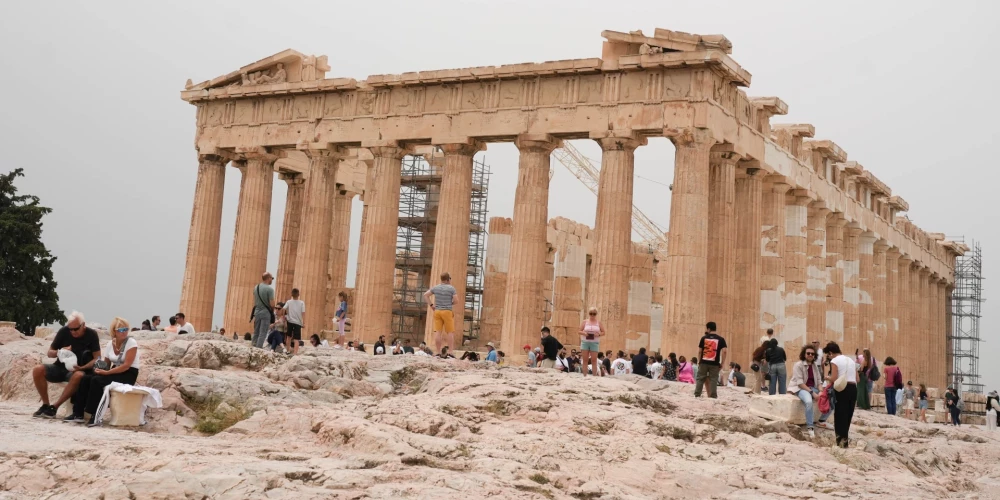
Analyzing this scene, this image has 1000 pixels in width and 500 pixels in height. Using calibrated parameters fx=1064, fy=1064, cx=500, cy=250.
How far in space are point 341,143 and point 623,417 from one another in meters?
23.6

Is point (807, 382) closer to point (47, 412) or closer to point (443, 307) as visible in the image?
point (443, 307)

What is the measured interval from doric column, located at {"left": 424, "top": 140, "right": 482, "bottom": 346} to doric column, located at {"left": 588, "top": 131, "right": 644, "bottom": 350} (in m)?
4.92

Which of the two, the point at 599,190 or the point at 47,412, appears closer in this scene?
the point at 47,412

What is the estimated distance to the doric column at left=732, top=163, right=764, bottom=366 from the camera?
3356 centimetres

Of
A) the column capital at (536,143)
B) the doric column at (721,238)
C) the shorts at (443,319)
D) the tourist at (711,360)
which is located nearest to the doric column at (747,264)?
the doric column at (721,238)

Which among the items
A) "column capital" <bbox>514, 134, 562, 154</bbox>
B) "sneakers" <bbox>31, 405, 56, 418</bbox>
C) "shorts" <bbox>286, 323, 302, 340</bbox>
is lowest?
"sneakers" <bbox>31, 405, 56, 418</bbox>

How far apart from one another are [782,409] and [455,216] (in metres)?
18.7

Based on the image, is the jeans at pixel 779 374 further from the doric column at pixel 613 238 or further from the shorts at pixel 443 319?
the doric column at pixel 613 238

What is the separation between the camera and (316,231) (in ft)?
122

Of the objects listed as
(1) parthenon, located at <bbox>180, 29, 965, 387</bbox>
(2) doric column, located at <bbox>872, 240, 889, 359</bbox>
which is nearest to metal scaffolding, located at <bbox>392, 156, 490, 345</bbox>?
(1) parthenon, located at <bbox>180, 29, 965, 387</bbox>

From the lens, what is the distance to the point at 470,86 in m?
34.2

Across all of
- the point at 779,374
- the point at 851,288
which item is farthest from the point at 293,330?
the point at 851,288

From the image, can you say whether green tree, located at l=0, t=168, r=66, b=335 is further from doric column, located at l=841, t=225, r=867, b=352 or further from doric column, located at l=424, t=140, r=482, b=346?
doric column, located at l=841, t=225, r=867, b=352

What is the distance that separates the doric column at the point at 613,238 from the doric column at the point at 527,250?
2069mm
